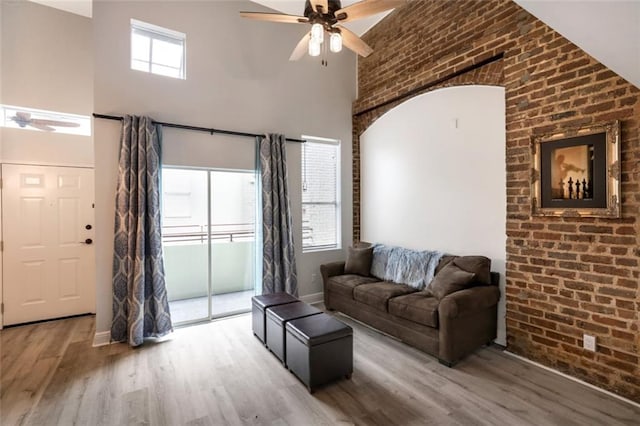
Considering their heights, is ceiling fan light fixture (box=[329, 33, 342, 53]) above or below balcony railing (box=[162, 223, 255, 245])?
above

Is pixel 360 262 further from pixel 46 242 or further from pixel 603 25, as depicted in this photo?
pixel 46 242

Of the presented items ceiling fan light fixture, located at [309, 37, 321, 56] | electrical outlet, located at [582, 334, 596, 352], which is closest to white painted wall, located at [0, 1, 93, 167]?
ceiling fan light fixture, located at [309, 37, 321, 56]

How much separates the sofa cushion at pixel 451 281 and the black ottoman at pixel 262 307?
1.54 metres

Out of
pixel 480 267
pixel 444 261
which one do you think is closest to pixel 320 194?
pixel 444 261

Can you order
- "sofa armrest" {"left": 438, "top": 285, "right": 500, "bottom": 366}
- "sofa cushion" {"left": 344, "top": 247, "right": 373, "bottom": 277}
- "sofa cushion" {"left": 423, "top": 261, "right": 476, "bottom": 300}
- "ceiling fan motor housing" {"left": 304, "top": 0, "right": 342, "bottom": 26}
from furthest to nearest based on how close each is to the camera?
1. "sofa cushion" {"left": 344, "top": 247, "right": 373, "bottom": 277}
2. "sofa cushion" {"left": 423, "top": 261, "right": 476, "bottom": 300}
3. "sofa armrest" {"left": 438, "top": 285, "right": 500, "bottom": 366}
4. "ceiling fan motor housing" {"left": 304, "top": 0, "right": 342, "bottom": 26}

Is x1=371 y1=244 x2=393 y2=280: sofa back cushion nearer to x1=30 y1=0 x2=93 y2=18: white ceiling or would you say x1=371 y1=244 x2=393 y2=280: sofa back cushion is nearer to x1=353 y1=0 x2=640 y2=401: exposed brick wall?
x1=353 y1=0 x2=640 y2=401: exposed brick wall

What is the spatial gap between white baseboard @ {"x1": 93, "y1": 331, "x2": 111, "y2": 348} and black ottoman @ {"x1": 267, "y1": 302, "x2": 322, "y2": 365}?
6.02 feet

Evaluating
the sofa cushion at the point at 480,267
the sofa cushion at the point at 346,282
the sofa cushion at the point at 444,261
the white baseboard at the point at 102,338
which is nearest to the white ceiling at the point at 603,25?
the sofa cushion at the point at 480,267

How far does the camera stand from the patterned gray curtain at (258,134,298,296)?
166 inches

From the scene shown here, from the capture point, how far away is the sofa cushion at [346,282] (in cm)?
392

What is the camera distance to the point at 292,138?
4570 mm

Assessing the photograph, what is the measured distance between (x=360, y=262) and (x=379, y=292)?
885 mm

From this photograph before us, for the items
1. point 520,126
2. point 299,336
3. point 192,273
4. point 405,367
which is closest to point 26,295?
point 192,273

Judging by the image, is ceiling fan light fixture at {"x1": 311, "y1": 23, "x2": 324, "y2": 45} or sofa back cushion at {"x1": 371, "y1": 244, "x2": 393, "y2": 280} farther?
sofa back cushion at {"x1": 371, "y1": 244, "x2": 393, "y2": 280}
